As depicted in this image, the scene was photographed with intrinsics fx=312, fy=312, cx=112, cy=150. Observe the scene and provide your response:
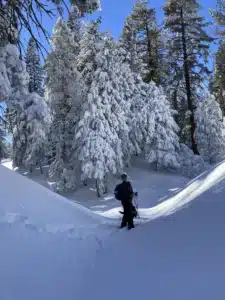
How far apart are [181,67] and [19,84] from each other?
63.6 ft

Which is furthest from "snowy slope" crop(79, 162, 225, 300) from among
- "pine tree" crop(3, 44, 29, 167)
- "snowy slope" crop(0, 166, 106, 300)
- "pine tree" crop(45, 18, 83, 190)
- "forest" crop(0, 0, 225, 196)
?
"pine tree" crop(45, 18, 83, 190)

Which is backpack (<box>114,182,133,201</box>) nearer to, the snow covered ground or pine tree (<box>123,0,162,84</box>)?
the snow covered ground

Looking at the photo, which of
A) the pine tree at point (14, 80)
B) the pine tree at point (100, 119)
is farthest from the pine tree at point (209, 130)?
the pine tree at point (14, 80)

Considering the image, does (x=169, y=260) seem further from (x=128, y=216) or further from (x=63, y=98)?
(x=63, y=98)

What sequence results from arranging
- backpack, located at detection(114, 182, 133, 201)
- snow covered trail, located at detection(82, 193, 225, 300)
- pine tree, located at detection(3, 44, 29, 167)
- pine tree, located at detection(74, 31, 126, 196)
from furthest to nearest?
pine tree, located at detection(74, 31, 126, 196) < backpack, located at detection(114, 182, 133, 201) < pine tree, located at detection(3, 44, 29, 167) < snow covered trail, located at detection(82, 193, 225, 300)

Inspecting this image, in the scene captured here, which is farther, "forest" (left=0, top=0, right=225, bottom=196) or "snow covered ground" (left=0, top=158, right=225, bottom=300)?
"forest" (left=0, top=0, right=225, bottom=196)

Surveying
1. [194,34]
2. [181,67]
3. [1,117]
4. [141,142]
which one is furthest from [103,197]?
[1,117]

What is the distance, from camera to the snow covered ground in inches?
180

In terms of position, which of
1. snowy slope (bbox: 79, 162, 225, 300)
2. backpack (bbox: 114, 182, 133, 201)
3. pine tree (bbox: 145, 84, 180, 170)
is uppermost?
pine tree (bbox: 145, 84, 180, 170)

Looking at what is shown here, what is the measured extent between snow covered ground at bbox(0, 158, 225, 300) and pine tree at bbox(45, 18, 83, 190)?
16.1 metres

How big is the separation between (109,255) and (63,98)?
2022 centimetres

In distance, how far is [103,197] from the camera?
22.9m

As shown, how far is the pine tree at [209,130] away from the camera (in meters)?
30.6

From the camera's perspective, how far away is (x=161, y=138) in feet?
90.0
